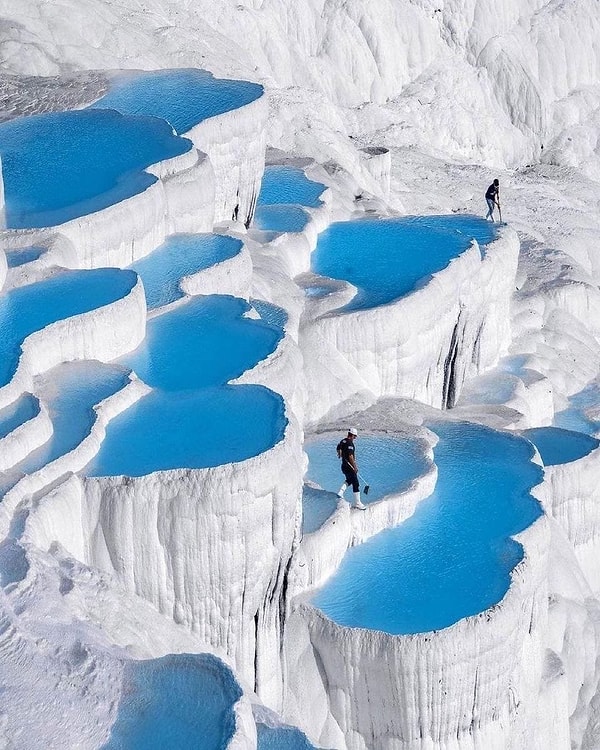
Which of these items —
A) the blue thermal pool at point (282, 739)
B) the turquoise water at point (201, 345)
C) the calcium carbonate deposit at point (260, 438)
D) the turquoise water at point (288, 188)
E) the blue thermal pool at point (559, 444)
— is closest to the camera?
the blue thermal pool at point (282, 739)

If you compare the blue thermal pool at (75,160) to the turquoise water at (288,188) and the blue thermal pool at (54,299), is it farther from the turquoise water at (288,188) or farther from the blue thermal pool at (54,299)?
the turquoise water at (288,188)

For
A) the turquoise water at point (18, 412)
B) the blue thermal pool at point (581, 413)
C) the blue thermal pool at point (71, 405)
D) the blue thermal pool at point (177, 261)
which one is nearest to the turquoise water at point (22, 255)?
the blue thermal pool at point (177, 261)

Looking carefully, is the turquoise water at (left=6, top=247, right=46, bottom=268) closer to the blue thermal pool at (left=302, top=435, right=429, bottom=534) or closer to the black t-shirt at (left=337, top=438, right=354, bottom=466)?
the blue thermal pool at (left=302, top=435, right=429, bottom=534)

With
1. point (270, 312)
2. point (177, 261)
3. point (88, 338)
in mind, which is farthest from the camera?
point (177, 261)

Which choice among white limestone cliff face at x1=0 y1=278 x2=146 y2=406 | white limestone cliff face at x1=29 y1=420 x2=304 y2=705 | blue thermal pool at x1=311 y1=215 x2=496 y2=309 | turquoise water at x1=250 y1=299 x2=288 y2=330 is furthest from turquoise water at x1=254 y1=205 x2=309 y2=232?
white limestone cliff face at x1=29 y1=420 x2=304 y2=705

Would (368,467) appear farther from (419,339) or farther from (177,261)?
(177,261)

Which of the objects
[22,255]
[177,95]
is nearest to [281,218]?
[177,95]

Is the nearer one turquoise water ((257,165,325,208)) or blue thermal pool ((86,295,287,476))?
blue thermal pool ((86,295,287,476))
